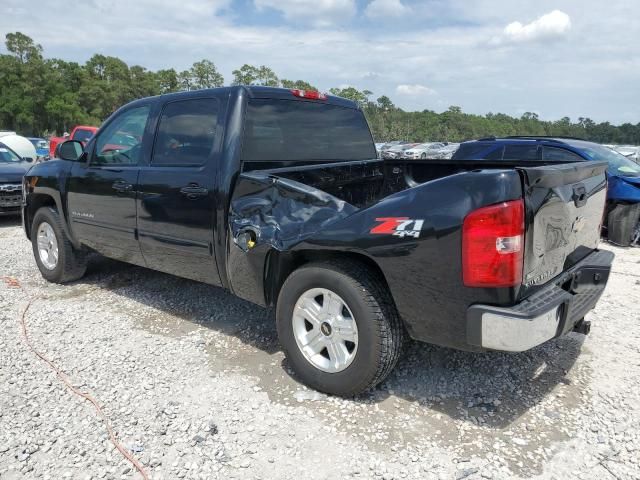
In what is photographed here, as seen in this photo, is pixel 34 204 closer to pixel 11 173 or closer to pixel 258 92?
pixel 258 92

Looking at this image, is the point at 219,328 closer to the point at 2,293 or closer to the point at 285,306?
the point at 285,306

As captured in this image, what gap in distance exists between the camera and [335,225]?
289 cm

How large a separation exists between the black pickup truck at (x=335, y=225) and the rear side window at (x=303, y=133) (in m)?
0.01

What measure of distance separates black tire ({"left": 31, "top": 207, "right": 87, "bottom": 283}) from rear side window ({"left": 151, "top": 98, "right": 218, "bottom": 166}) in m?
1.89

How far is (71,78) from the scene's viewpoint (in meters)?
58.0

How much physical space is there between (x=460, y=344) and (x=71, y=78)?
66.1 m

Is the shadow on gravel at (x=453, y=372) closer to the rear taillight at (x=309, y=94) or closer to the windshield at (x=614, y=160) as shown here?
the rear taillight at (x=309, y=94)

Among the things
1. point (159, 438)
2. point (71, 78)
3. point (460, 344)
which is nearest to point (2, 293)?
point (159, 438)

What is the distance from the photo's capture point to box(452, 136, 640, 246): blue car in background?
7578 mm

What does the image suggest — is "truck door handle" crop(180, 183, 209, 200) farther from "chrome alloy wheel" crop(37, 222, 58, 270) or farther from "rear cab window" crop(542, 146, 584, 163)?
"rear cab window" crop(542, 146, 584, 163)

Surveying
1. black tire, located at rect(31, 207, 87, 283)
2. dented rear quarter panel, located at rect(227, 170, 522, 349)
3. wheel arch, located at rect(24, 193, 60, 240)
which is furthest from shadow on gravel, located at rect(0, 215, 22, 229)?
dented rear quarter panel, located at rect(227, 170, 522, 349)

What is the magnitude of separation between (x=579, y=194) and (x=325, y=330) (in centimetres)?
171

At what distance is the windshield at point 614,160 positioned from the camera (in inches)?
309

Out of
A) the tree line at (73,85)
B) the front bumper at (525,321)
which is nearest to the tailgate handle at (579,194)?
the front bumper at (525,321)
